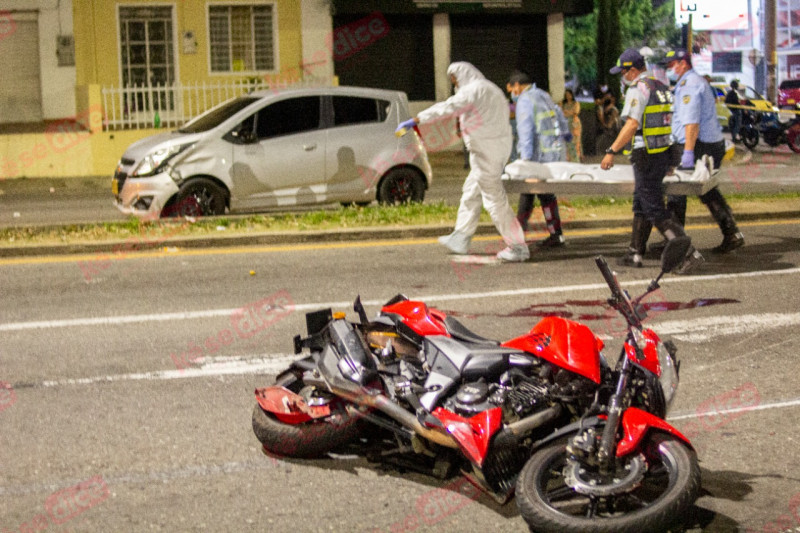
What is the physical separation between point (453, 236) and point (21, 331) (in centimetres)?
450

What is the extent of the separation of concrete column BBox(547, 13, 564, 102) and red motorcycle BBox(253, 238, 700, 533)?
24.1 m

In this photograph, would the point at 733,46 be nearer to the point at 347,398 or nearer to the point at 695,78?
the point at 695,78

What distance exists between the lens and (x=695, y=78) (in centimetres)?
1120

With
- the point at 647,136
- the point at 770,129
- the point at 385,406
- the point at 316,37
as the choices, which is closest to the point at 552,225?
the point at 647,136

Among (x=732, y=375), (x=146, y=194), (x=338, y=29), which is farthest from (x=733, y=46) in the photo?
(x=732, y=375)

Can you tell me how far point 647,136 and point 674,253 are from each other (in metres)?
6.29

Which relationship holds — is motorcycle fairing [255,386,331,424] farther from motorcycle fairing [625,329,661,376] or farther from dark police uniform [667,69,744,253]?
dark police uniform [667,69,744,253]

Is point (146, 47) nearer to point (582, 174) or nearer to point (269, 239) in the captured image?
point (269, 239)

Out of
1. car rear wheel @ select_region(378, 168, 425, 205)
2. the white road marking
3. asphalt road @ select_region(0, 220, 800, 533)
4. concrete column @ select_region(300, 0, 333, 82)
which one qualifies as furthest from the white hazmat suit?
concrete column @ select_region(300, 0, 333, 82)

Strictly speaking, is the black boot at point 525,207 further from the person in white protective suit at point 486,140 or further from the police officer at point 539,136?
the person in white protective suit at point 486,140

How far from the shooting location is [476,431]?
15.5 feet

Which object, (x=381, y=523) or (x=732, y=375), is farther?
(x=732, y=375)

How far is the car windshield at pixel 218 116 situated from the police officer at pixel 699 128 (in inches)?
219

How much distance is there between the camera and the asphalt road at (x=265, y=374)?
5.04m
